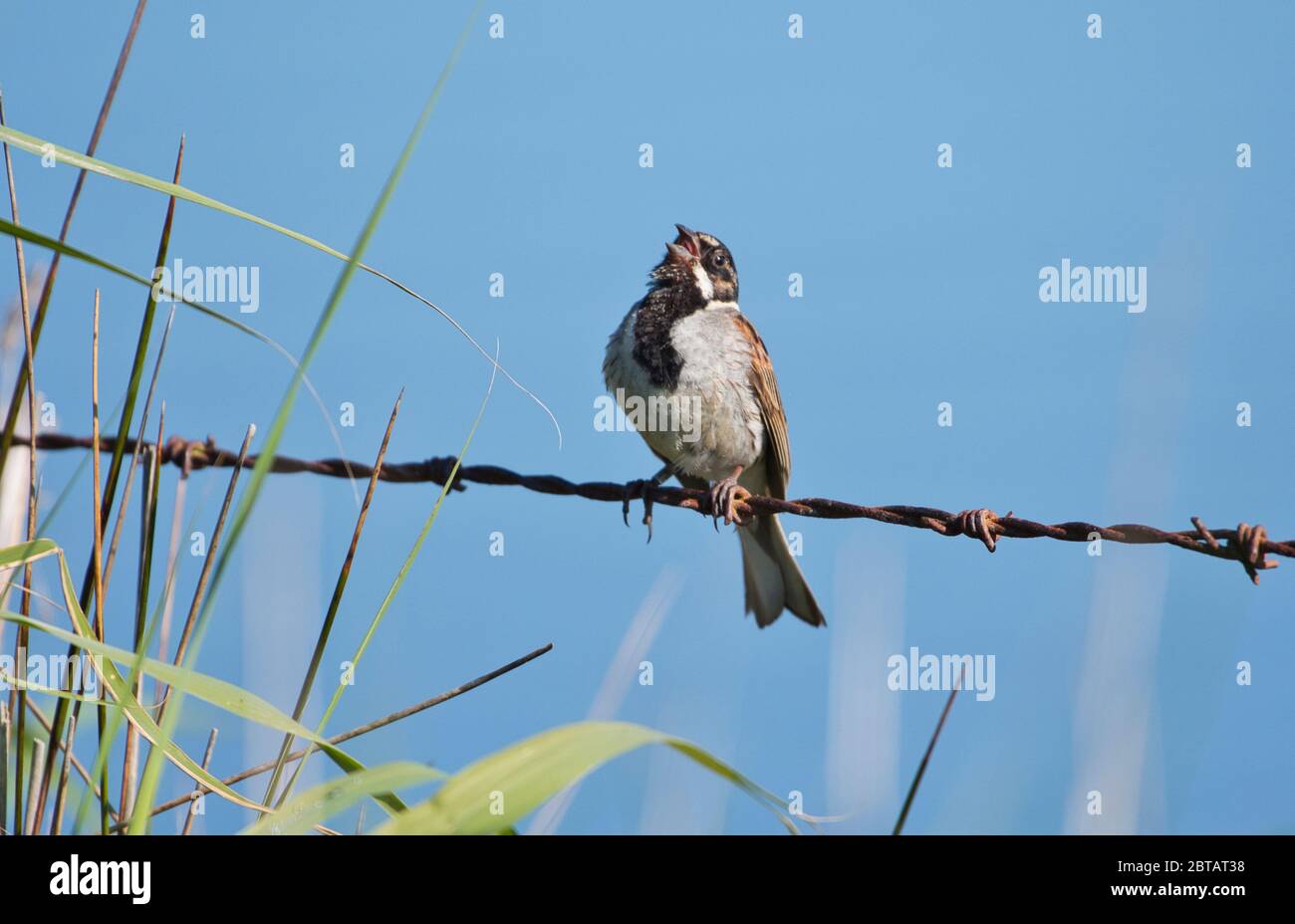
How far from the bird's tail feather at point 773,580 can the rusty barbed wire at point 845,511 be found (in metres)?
0.97

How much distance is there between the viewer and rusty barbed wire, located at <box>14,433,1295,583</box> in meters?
2.74

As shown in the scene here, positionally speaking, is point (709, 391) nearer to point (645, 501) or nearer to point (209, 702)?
point (645, 501)

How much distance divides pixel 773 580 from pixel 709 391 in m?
0.92

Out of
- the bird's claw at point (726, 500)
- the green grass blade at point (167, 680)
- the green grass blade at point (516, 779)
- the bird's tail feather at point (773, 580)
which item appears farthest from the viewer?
the bird's tail feather at point (773, 580)

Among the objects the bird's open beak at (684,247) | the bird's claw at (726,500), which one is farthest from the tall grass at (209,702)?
the bird's open beak at (684,247)

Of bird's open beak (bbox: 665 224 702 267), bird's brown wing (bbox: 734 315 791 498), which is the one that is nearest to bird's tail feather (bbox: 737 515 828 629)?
bird's brown wing (bbox: 734 315 791 498)

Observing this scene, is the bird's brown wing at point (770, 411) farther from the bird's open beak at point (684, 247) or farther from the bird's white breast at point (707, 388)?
the bird's open beak at point (684, 247)

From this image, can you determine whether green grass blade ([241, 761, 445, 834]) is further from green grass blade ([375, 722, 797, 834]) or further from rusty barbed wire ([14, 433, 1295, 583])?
rusty barbed wire ([14, 433, 1295, 583])

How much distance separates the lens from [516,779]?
1.47 metres

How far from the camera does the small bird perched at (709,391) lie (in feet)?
16.9

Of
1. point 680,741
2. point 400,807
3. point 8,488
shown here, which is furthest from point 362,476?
point 680,741

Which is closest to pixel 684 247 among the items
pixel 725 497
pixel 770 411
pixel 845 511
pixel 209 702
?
pixel 770 411

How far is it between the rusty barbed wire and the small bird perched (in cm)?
76
